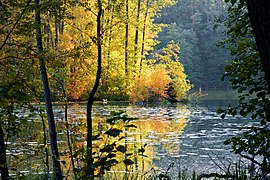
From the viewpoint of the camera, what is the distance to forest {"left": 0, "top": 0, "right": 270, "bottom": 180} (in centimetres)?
344

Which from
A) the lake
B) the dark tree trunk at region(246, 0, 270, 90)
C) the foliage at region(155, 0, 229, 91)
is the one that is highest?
the foliage at region(155, 0, 229, 91)

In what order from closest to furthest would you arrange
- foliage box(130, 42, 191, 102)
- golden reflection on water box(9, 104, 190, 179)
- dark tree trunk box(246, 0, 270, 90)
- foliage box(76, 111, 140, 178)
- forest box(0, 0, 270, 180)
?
1. dark tree trunk box(246, 0, 270, 90)
2. foliage box(76, 111, 140, 178)
3. forest box(0, 0, 270, 180)
4. golden reflection on water box(9, 104, 190, 179)
5. foliage box(130, 42, 191, 102)

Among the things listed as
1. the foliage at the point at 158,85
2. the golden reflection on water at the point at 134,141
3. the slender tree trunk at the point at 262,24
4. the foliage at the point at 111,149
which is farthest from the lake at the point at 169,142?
the foliage at the point at 158,85

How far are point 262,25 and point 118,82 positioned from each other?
25484 millimetres

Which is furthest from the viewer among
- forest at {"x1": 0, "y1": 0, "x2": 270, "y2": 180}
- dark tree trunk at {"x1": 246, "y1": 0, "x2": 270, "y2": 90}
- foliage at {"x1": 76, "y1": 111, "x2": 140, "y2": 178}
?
forest at {"x1": 0, "y1": 0, "x2": 270, "y2": 180}

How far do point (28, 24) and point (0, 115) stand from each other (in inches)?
52.8

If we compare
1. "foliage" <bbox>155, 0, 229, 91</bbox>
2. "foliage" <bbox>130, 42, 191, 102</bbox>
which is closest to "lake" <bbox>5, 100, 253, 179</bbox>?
"foliage" <bbox>130, 42, 191, 102</bbox>

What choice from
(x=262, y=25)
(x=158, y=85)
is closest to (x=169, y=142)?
(x=262, y=25)

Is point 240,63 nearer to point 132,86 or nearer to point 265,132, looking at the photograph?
point 265,132

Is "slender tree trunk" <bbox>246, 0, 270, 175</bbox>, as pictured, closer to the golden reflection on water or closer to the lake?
the lake

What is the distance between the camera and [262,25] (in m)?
1.56

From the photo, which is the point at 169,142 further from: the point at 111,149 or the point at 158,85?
the point at 158,85

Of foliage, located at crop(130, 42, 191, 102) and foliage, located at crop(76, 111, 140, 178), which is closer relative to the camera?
foliage, located at crop(76, 111, 140, 178)

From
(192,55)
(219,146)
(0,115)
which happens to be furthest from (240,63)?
(192,55)
